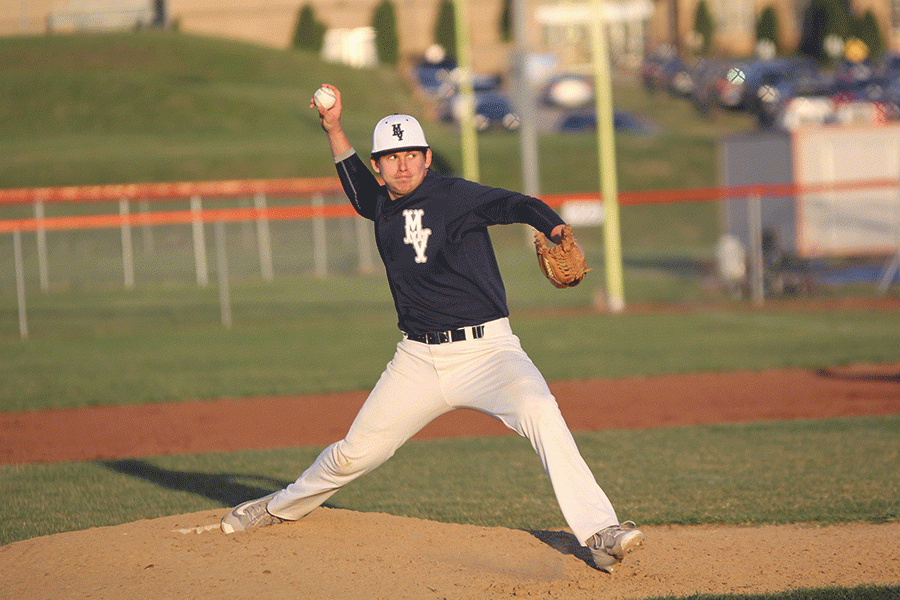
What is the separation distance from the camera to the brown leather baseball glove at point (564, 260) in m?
4.21

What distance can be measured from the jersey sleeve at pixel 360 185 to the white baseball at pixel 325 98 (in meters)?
0.28

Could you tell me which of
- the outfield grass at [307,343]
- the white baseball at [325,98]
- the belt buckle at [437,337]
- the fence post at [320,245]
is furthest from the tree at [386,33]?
the belt buckle at [437,337]

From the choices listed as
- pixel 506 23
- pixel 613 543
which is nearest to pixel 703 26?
pixel 506 23

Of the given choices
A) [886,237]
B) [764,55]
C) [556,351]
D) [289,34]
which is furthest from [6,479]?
[289,34]

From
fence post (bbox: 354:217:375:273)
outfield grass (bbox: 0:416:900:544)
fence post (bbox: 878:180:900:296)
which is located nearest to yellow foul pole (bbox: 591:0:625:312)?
fence post (bbox: 878:180:900:296)

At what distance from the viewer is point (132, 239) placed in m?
19.9

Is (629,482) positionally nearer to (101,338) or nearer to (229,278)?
(101,338)

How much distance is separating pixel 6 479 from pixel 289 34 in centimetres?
5011

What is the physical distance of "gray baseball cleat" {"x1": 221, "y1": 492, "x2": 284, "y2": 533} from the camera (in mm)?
5059

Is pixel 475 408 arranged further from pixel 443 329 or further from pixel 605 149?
pixel 605 149

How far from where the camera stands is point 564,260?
4.27 meters

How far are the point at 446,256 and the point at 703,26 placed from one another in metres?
48.4

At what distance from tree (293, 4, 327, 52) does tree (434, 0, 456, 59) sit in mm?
6289

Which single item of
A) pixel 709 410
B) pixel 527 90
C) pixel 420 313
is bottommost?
pixel 709 410
